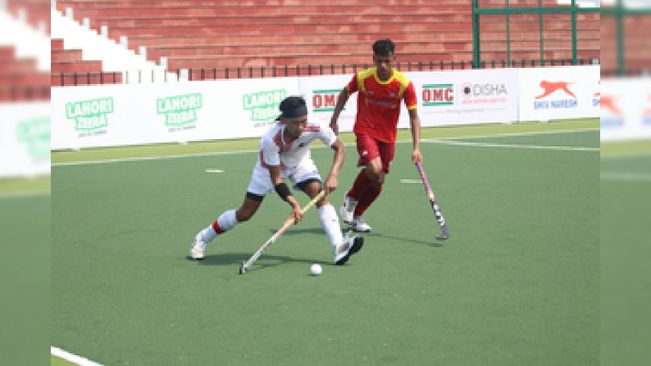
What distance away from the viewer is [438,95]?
2392cm

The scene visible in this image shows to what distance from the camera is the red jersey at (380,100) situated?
32.7 ft

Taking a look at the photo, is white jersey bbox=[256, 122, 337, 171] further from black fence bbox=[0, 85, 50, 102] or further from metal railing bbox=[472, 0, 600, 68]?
metal railing bbox=[472, 0, 600, 68]

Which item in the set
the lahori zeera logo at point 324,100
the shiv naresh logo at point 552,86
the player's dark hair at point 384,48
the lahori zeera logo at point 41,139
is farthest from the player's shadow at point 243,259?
the shiv naresh logo at point 552,86

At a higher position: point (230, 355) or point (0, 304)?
point (0, 304)

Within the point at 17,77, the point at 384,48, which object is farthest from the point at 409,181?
the point at 17,77

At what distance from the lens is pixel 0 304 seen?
5.13ft

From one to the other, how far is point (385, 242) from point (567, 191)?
13.0 ft

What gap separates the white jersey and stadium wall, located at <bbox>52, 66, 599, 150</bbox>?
1037 cm

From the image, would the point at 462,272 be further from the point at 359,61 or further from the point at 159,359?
the point at 359,61

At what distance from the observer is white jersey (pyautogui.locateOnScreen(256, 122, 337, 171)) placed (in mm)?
8445

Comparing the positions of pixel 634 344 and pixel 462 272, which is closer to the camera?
pixel 634 344

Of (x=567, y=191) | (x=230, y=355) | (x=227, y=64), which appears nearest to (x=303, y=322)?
(x=230, y=355)

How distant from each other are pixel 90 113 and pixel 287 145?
1266cm

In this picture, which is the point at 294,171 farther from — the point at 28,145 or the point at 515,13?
the point at 515,13
